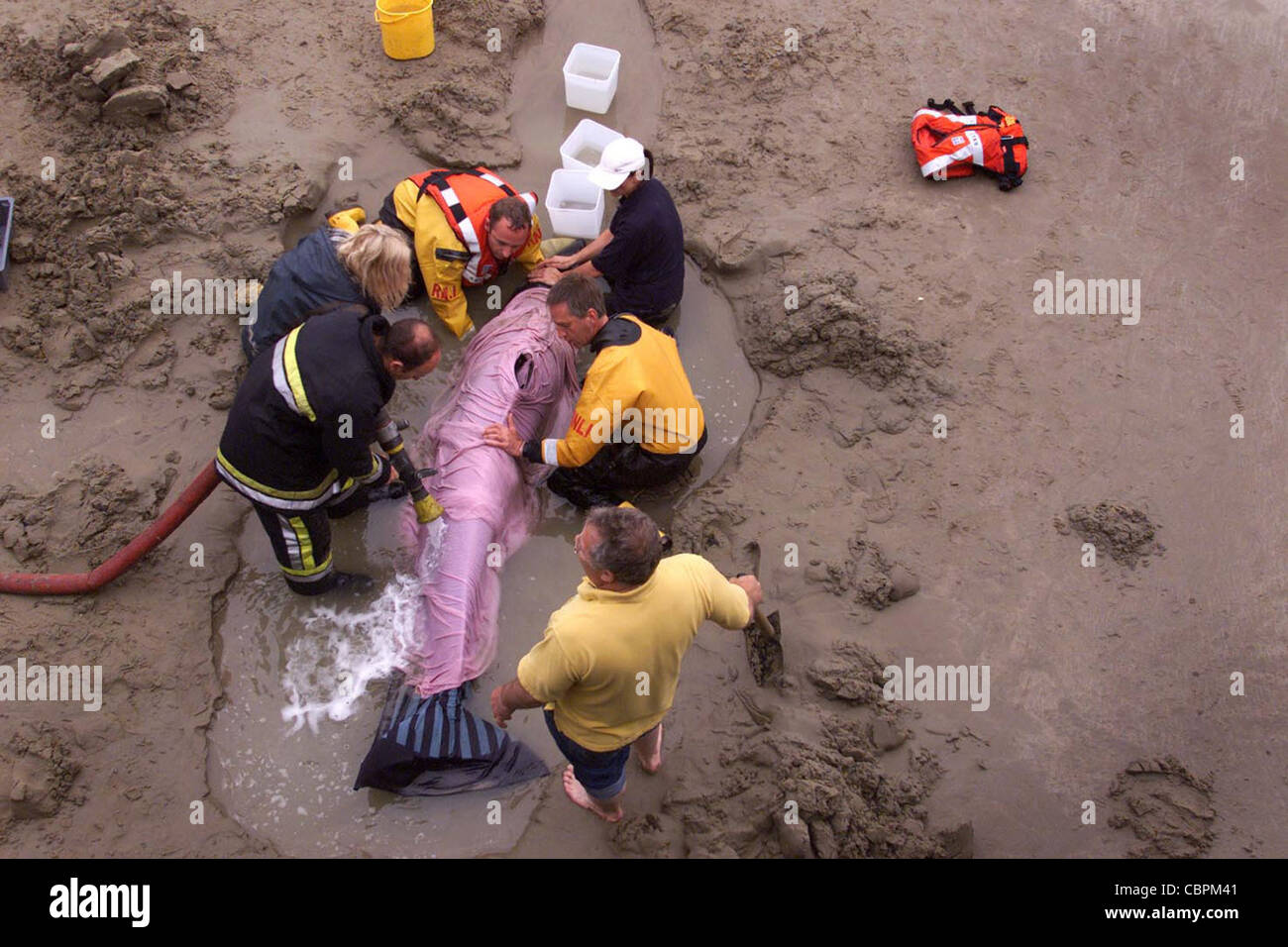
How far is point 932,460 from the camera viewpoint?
4.41 meters

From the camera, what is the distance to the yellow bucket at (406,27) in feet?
18.6

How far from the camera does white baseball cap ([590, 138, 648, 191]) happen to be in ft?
14.9

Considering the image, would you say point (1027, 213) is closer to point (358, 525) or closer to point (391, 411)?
point (391, 411)

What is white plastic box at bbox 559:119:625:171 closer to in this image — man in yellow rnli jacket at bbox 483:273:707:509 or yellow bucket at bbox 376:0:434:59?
yellow bucket at bbox 376:0:434:59

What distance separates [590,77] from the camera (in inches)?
231

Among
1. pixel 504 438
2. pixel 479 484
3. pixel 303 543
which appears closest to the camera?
pixel 303 543

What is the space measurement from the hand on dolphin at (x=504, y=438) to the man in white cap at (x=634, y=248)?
0.96 m

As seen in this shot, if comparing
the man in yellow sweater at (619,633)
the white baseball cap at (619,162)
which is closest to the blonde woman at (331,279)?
the white baseball cap at (619,162)

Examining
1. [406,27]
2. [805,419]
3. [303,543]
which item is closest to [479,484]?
[303,543]

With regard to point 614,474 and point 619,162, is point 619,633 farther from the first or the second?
point 619,162

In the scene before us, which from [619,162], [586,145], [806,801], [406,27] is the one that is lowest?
[806,801]

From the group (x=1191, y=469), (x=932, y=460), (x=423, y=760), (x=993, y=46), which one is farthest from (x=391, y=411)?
(x=993, y=46)

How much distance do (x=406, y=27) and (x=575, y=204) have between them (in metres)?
1.61

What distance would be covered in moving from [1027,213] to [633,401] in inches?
111
